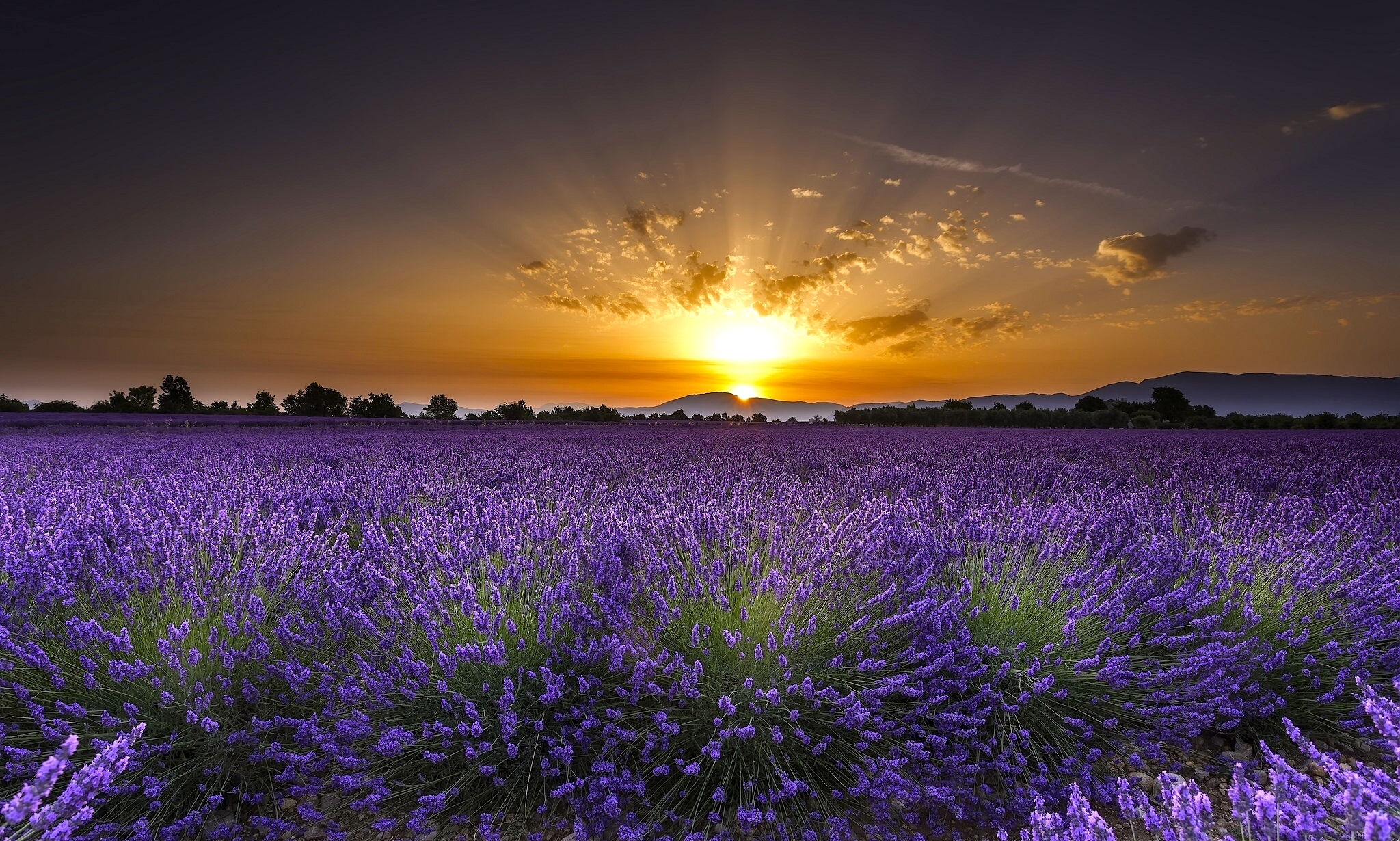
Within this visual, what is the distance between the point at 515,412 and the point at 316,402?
1883cm

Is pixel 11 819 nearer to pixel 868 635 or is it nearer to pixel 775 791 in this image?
pixel 775 791

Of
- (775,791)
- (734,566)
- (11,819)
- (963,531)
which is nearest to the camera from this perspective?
(11,819)

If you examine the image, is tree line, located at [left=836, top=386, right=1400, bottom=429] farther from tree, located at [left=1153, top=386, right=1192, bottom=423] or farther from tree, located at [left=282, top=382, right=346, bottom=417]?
tree, located at [left=282, top=382, right=346, bottom=417]

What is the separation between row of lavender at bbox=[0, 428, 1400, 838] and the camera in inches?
71.8

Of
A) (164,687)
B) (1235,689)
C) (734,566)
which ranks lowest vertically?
(1235,689)

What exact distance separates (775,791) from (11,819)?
1.67m

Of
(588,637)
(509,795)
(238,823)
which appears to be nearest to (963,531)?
(588,637)

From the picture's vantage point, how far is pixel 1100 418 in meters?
30.9

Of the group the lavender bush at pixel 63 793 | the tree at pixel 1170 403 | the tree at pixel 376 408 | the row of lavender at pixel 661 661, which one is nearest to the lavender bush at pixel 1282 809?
the row of lavender at pixel 661 661

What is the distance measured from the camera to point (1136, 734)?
82.8 inches

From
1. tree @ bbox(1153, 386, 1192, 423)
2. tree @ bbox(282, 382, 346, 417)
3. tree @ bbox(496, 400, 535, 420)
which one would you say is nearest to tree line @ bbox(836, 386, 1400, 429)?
tree @ bbox(1153, 386, 1192, 423)

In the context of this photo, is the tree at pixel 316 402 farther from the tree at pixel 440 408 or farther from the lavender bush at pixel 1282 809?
the lavender bush at pixel 1282 809

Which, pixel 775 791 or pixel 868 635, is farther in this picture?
pixel 868 635

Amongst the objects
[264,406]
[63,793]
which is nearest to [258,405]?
[264,406]
